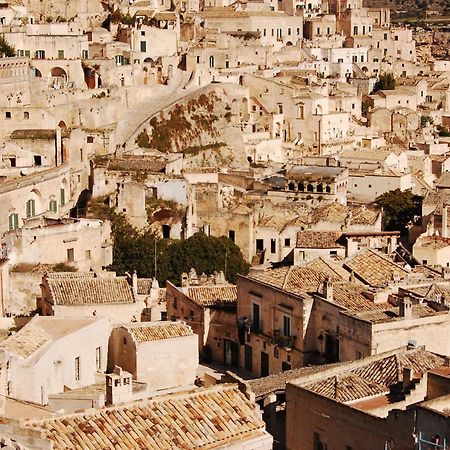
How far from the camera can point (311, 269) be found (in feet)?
104

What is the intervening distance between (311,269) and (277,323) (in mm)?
2328

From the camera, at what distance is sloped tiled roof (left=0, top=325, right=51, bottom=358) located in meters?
24.9

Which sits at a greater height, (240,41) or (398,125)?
(240,41)

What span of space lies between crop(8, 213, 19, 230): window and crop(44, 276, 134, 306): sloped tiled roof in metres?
8.92

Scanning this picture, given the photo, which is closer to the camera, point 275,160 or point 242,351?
point 242,351

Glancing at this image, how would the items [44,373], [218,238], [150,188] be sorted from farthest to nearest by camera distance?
1. [150,188]
2. [218,238]
3. [44,373]

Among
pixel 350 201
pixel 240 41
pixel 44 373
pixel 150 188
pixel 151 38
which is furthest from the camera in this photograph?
pixel 240 41

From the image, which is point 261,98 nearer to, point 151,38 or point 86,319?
point 151,38

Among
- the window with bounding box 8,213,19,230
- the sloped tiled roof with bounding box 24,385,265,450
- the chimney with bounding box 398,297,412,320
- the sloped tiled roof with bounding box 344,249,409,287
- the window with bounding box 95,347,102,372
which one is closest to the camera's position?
the sloped tiled roof with bounding box 24,385,265,450

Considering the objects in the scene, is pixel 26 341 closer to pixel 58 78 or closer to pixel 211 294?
pixel 211 294

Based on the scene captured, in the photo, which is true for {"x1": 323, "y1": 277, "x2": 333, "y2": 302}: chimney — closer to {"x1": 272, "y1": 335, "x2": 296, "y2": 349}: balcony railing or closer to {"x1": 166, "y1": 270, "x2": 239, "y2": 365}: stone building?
{"x1": 272, "y1": 335, "x2": 296, "y2": 349}: balcony railing

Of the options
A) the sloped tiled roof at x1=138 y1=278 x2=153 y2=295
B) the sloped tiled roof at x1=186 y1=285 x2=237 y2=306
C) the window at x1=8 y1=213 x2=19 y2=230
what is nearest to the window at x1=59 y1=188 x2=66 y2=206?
the window at x1=8 y1=213 x2=19 y2=230

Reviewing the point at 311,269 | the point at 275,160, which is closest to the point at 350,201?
the point at 275,160

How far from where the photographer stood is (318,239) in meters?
40.3
